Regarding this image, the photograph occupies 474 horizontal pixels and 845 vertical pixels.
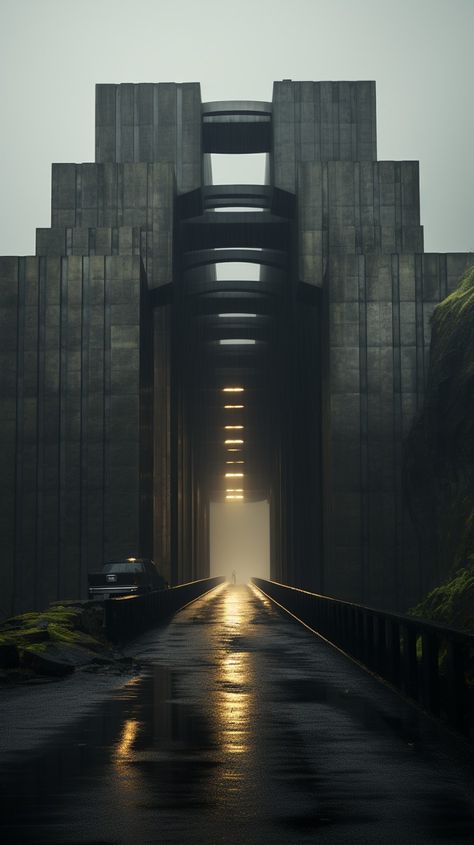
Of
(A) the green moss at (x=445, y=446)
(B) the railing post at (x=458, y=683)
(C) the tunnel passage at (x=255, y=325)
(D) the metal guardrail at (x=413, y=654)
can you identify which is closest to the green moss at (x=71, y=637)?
(D) the metal guardrail at (x=413, y=654)

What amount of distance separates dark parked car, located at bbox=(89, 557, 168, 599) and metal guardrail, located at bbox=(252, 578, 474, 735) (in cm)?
1277

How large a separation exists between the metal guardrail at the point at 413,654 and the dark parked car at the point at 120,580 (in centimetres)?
1277

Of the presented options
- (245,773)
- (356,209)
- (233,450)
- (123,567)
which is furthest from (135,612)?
(233,450)

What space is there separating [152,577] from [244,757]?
36.9 metres

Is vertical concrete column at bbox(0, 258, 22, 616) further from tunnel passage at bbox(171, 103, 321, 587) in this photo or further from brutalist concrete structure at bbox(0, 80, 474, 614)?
tunnel passage at bbox(171, 103, 321, 587)

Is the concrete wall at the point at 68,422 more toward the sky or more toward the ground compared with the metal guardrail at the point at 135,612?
more toward the sky

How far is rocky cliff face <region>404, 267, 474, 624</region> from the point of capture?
53781mm

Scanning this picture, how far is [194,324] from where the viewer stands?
89.3 metres

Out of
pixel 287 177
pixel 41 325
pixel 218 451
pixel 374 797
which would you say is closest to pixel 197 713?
pixel 374 797

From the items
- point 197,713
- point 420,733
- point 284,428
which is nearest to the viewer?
point 420,733

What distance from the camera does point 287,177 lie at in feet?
239

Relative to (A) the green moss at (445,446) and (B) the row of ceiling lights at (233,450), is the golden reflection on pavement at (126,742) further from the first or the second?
(B) the row of ceiling lights at (233,450)

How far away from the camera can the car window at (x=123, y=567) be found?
44281 millimetres

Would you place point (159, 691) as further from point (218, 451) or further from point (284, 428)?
point (218, 451)
